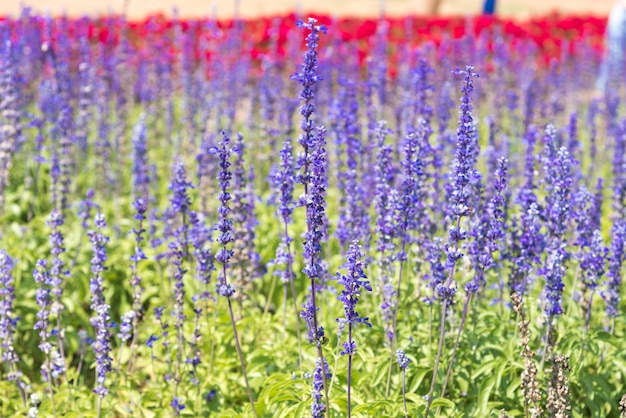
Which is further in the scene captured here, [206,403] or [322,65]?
[322,65]

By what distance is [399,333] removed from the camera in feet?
17.4

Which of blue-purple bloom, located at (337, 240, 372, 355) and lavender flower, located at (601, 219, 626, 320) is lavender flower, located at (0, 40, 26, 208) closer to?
blue-purple bloom, located at (337, 240, 372, 355)

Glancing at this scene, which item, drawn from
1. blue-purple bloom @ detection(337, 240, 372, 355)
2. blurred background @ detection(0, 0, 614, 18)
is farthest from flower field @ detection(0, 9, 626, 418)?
blurred background @ detection(0, 0, 614, 18)

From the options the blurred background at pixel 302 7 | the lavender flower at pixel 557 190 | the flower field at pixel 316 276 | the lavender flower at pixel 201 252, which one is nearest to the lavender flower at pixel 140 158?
the flower field at pixel 316 276

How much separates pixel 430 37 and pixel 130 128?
702cm

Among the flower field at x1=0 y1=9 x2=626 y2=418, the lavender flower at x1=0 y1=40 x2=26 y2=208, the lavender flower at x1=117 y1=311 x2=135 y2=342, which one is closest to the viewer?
the flower field at x1=0 y1=9 x2=626 y2=418

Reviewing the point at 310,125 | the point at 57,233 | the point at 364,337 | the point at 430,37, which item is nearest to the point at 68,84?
the point at 57,233

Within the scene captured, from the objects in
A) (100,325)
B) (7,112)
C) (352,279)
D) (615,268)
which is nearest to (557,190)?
(615,268)

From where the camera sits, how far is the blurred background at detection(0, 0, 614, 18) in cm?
2171

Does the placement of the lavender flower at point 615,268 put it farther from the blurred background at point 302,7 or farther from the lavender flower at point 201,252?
the blurred background at point 302,7

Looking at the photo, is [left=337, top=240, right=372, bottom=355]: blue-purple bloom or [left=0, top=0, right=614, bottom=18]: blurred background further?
[left=0, top=0, right=614, bottom=18]: blurred background

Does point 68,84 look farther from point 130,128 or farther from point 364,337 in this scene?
point 364,337

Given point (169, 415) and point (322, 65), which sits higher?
point (322, 65)

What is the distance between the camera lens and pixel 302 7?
922 inches
